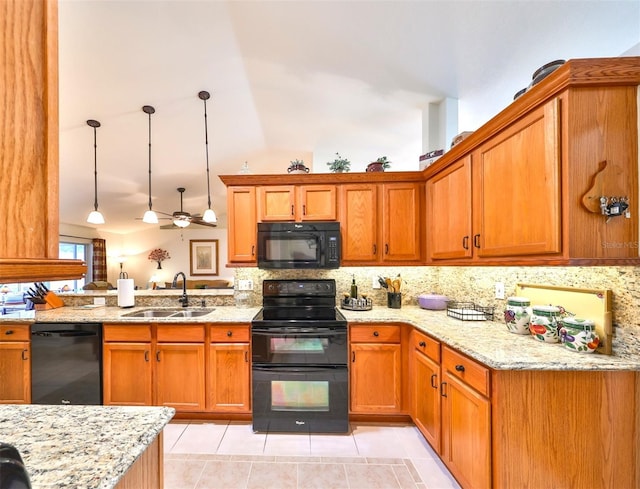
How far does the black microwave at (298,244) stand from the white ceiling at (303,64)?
138cm

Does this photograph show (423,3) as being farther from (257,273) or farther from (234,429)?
(234,429)

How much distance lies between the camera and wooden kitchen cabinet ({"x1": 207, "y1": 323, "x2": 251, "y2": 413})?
7.79 ft

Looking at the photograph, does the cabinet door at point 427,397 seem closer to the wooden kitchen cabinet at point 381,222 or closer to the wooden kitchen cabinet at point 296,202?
the wooden kitchen cabinet at point 381,222

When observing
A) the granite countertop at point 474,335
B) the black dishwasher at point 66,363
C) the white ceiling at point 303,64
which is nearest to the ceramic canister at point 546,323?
the granite countertop at point 474,335

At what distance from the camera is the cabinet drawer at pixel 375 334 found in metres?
2.35

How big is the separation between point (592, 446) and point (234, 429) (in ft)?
7.68

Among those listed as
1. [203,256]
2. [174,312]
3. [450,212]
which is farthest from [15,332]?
[203,256]

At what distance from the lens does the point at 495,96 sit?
2.51 meters

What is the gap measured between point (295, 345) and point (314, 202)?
1334 mm

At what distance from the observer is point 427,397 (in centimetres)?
204

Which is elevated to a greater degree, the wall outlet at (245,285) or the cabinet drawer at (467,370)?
the wall outlet at (245,285)

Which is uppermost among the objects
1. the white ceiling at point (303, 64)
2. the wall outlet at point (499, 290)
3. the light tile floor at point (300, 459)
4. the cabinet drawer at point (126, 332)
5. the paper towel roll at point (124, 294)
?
the white ceiling at point (303, 64)

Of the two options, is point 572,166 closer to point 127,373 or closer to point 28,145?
point 28,145

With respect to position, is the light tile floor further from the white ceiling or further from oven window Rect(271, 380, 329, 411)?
the white ceiling
